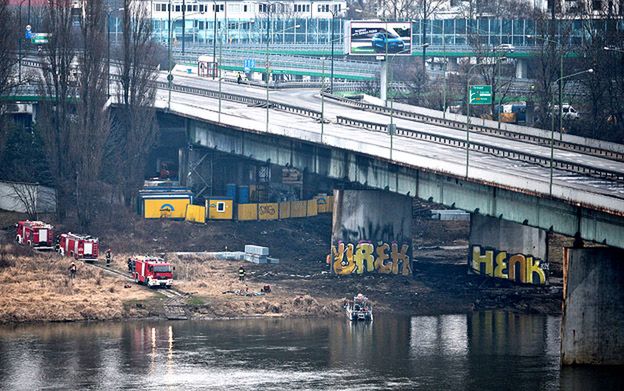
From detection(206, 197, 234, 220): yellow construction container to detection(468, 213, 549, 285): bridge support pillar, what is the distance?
1097 inches

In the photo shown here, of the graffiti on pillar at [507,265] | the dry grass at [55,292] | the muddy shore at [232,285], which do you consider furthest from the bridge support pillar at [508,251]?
the dry grass at [55,292]

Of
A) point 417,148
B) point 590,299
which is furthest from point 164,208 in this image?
point 590,299

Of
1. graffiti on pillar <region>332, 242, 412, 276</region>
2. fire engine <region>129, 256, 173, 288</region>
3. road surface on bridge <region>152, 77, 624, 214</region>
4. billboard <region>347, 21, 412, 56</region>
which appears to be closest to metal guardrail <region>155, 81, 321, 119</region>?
road surface on bridge <region>152, 77, 624, 214</region>

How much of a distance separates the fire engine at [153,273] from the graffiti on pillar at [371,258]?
15964 mm

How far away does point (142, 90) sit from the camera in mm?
139625

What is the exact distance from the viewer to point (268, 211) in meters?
142

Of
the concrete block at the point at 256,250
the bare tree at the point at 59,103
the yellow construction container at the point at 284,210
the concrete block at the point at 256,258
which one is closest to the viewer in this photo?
the concrete block at the point at 256,258

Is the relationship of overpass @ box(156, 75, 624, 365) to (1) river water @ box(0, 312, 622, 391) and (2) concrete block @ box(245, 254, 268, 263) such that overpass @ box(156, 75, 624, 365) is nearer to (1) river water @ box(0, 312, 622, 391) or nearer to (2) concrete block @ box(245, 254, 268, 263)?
(1) river water @ box(0, 312, 622, 391)

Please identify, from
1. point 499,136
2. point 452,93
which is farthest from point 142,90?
point 452,93

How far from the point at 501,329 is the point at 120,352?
1062 inches

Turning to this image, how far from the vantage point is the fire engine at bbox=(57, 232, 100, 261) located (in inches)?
4606

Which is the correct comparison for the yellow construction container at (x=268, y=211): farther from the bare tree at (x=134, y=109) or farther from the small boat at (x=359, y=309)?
the small boat at (x=359, y=309)

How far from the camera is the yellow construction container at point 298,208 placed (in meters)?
143

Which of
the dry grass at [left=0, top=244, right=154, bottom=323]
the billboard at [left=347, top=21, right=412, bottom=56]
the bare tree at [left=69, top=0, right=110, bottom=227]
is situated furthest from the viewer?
the billboard at [left=347, top=21, right=412, bottom=56]
